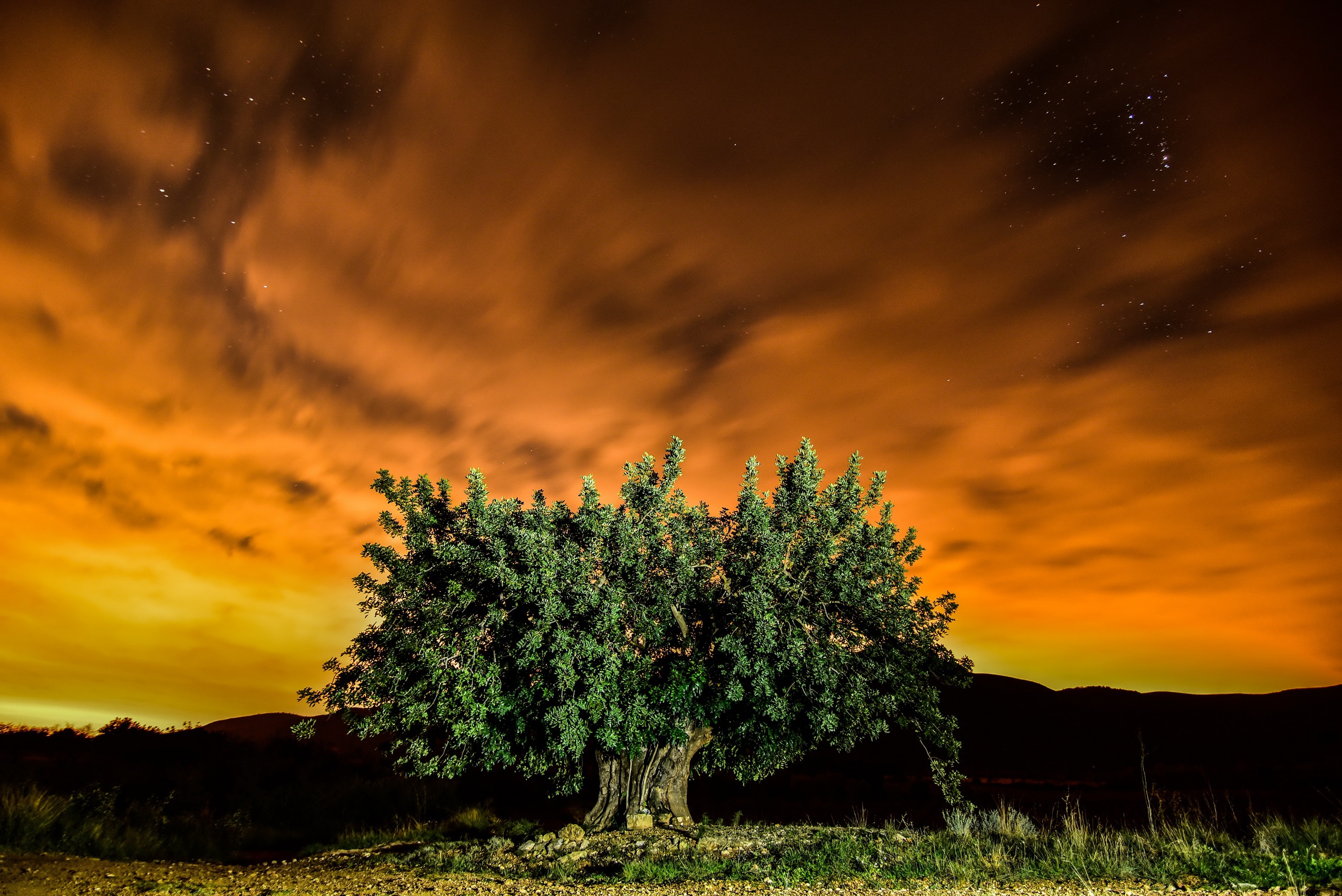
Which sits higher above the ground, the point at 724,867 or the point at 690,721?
the point at 690,721

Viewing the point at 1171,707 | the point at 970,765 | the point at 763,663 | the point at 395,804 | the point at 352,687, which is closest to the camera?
the point at 763,663

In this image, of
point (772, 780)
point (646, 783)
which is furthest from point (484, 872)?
point (772, 780)

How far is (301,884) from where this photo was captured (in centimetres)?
1133

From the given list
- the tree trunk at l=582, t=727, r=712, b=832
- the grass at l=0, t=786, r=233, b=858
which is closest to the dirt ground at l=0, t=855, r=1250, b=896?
the grass at l=0, t=786, r=233, b=858

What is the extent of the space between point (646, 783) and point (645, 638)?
15.0 ft

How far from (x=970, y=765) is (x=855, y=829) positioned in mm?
46331

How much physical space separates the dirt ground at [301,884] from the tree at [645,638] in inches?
132

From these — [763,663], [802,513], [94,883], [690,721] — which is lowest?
[94,883]

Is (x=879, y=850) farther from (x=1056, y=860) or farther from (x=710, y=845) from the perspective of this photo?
(x=710, y=845)

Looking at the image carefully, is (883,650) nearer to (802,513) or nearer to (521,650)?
(802,513)

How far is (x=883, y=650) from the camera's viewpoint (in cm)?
1794

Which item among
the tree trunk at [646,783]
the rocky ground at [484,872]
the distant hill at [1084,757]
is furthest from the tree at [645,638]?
the distant hill at [1084,757]

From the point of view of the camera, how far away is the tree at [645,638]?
15.8m

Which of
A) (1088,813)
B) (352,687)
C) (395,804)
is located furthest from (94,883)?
(1088,813)
